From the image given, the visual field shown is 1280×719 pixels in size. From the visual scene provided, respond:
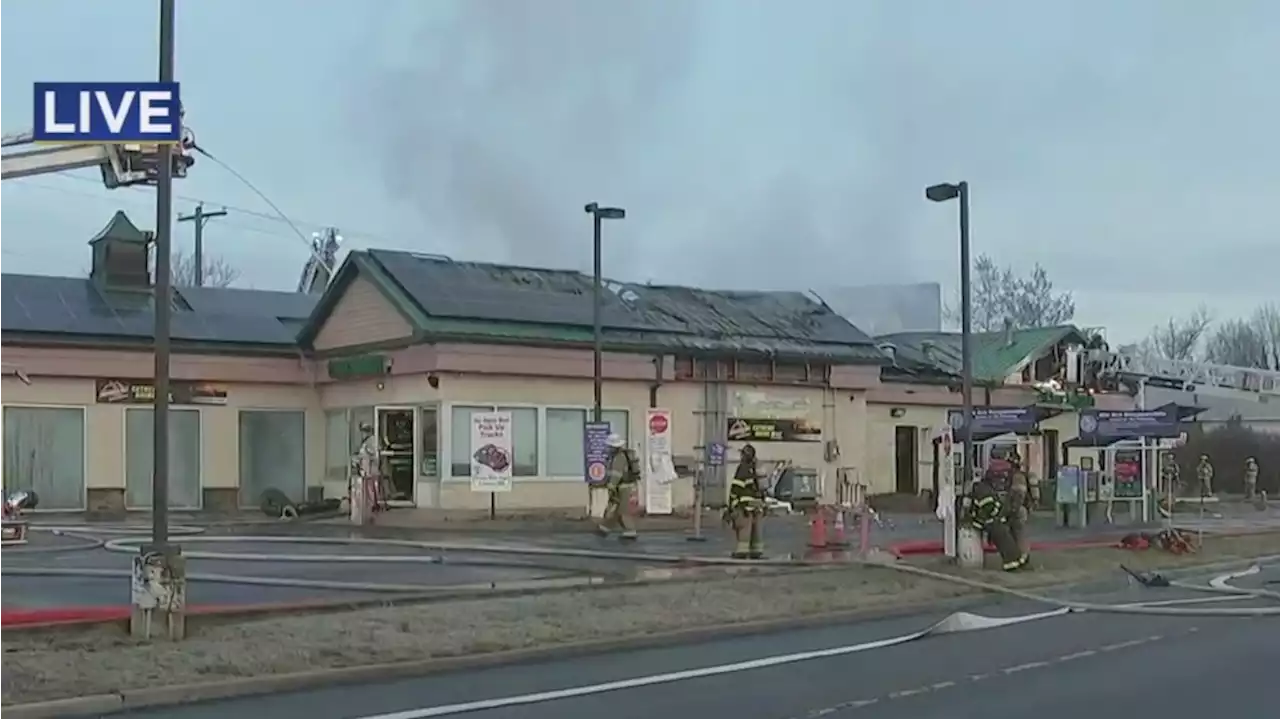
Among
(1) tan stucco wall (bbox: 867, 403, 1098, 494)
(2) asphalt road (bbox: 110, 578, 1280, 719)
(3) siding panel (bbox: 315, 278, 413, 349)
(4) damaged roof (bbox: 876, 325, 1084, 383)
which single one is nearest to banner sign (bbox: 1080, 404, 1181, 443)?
(1) tan stucco wall (bbox: 867, 403, 1098, 494)

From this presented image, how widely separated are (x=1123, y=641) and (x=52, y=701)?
31.7ft

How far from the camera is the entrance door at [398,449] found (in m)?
32.4

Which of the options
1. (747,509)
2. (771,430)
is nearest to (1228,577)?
(747,509)

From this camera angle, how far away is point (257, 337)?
35500 mm

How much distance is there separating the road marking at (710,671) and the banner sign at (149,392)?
20.5 metres

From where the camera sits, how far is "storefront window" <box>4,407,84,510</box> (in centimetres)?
3183

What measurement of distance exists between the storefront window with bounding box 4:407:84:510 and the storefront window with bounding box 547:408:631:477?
953cm

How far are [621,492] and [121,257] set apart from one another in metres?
15.7

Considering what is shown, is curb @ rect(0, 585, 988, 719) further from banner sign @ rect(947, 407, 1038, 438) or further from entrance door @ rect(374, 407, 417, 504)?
entrance door @ rect(374, 407, 417, 504)

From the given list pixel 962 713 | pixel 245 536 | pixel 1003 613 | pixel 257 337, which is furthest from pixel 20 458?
pixel 962 713

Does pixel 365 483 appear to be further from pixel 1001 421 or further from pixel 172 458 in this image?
pixel 1001 421

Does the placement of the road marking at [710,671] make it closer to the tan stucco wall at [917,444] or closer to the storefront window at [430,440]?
the storefront window at [430,440]

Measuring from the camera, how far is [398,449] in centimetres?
3281

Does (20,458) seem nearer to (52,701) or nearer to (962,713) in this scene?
(52,701)
